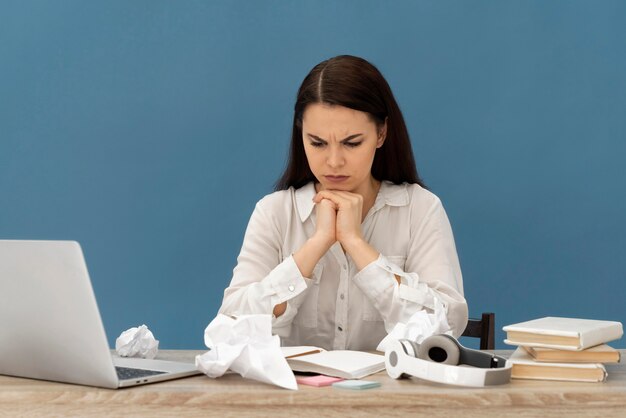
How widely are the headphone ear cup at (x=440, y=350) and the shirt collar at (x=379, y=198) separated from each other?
84 cm

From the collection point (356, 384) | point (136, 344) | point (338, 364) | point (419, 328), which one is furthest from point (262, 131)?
point (356, 384)

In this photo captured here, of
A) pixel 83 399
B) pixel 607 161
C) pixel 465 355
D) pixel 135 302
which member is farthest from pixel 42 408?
pixel 607 161

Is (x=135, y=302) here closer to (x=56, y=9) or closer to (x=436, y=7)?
(x=56, y=9)

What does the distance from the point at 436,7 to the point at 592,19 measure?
509 mm

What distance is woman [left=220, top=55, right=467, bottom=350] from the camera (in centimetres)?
189

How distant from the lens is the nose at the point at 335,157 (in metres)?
1.92

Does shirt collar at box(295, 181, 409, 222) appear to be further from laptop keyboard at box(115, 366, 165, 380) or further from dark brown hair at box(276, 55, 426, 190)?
laptop keyboard at box(115, 366, 165, 380)

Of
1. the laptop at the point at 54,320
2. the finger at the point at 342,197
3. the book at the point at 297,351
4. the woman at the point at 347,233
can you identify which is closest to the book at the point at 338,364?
the book at the point at 297,351

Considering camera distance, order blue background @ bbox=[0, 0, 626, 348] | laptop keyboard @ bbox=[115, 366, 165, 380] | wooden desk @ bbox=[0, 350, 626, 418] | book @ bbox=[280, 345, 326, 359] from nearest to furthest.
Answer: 1. wooden desk @ bbox=[0, 350, 626, 418]
2. laptop keyboard @ bbox=[115, 366, 165, 380]
3. book @ bbox=[280, 345, 326, 359]
4. blue background @ bbox=[0, 0, 626, 348]

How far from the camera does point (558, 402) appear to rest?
1.16m

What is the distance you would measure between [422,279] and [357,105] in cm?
42

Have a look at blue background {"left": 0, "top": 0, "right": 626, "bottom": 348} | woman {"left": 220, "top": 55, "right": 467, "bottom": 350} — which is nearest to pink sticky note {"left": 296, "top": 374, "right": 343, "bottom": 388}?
woman {"left": 220, "top": 55, "right": 467, "bottom": 350}

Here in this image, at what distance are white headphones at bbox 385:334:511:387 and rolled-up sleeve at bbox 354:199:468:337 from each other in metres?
0.34

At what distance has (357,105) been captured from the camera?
195 centimetres
